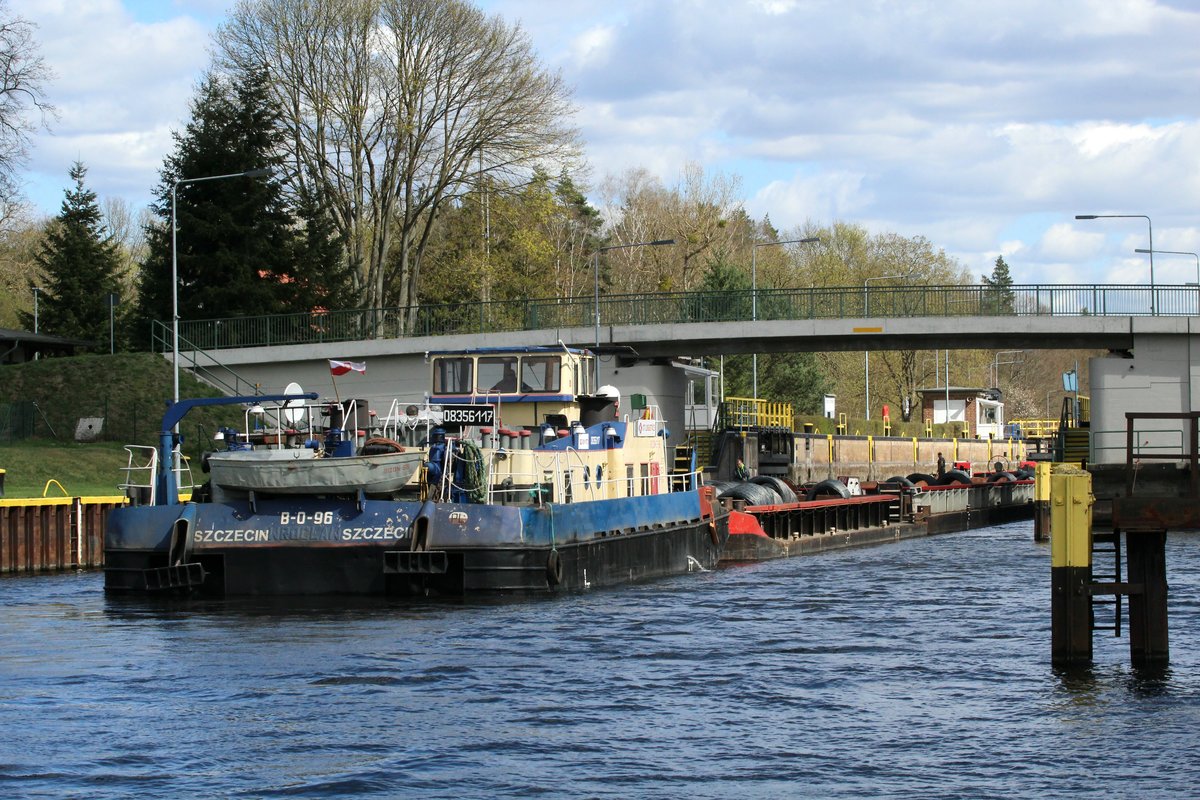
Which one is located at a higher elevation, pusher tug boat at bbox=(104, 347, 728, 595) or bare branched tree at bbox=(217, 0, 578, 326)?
bare branched tree at bbox=(217, 0, 578, 326)

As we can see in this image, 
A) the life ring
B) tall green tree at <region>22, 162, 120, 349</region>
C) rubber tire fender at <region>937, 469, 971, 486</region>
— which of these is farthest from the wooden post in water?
tall green tree at <region>22, 162, 120, 349</region>

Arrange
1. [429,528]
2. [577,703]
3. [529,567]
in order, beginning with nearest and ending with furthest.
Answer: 1. [577,703]
2. [429,528]
3. [529,567]

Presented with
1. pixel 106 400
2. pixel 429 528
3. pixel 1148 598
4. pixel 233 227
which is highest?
pixel 233 227

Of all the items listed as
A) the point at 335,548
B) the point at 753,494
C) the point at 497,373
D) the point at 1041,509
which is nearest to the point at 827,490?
the point at 1041,509

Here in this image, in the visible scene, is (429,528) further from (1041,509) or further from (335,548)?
(1041,509)

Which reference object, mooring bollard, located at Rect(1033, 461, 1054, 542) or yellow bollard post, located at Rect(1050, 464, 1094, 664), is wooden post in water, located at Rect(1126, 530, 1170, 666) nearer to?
yellow bollard post, located at Rect(1050, 464, 1094, 664)

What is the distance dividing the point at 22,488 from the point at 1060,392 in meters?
126

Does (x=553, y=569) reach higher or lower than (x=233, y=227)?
lower

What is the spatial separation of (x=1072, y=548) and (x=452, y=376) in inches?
556

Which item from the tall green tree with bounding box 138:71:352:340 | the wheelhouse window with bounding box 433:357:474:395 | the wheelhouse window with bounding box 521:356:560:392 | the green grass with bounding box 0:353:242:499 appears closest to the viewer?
the wheelhouse window with bounding box 521:356:560:392

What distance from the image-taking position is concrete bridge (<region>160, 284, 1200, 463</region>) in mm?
50156

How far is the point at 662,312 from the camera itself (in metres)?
57.5

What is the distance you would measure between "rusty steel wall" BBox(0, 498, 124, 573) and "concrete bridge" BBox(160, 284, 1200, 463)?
58.0ft

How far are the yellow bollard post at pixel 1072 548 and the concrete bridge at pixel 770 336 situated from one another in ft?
92.2
